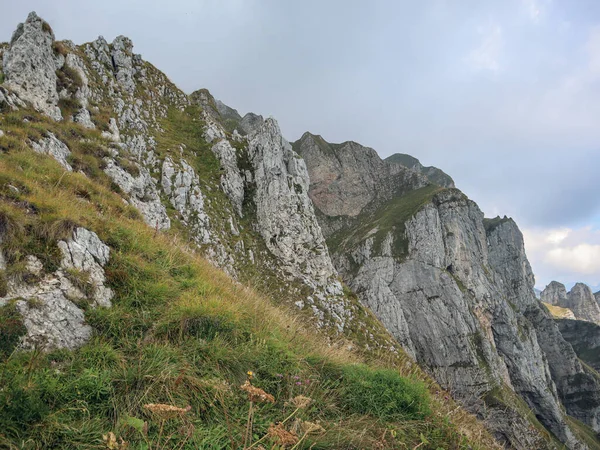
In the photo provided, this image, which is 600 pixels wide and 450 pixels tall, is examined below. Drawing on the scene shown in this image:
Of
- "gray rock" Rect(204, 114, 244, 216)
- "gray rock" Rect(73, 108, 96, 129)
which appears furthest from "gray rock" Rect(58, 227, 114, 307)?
"gray rock" Rect(204, 114, 244, 216)

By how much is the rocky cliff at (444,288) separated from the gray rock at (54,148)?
270 feet

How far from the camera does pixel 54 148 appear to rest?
412 inches

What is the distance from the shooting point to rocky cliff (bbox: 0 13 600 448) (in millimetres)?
5137

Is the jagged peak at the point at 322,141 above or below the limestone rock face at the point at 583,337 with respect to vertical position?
above

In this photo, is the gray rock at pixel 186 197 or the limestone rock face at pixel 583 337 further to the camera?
the limestone rock face at pixel 583 337

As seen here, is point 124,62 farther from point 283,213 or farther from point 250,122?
point 250,122

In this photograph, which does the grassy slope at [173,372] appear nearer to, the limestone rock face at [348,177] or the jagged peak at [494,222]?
the limestone rock face at [348,177]

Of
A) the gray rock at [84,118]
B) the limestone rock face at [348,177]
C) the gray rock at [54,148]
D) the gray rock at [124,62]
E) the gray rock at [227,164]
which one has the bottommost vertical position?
the gray rock at [54,148]

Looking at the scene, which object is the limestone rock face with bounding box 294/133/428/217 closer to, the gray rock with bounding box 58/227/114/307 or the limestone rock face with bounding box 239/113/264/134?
the limestone rock face with bounding box 239/113/264/134

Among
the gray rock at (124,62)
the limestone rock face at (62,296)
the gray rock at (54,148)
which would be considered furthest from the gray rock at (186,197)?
the limestone rock face at (62,296)

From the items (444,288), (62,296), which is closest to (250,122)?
(444,288)

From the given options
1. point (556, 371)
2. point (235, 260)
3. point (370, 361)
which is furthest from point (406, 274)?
point (370, 361)

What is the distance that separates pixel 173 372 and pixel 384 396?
323 cm

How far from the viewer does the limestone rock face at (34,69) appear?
13758 millimetres
